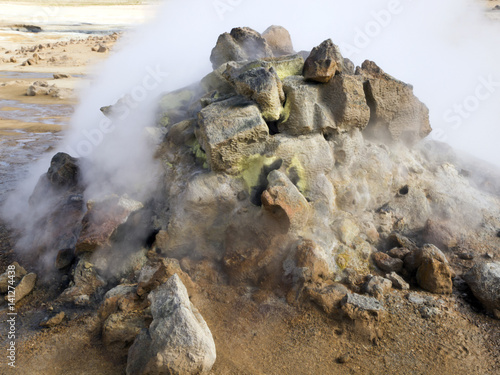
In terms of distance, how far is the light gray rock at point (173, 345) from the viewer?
2196mm

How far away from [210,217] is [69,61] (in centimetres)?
1581

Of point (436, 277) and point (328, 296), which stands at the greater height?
point (436, 277)

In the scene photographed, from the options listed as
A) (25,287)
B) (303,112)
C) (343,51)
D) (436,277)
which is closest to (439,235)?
(436,277)

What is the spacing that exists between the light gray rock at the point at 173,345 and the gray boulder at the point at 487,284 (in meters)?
1.91

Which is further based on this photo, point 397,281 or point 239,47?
point 239,47

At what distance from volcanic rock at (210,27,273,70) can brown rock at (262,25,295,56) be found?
0.52 meters

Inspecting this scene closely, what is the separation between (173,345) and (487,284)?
7.12 ft

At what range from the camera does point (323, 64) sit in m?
3.47

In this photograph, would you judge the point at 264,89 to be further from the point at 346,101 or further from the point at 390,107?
the point at 390,107

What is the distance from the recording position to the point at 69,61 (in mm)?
16406

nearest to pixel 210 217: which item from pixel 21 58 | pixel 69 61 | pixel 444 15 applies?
pixel 444 15

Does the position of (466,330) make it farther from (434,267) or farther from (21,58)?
(21,58)

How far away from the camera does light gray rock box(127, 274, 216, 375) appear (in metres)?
2.20

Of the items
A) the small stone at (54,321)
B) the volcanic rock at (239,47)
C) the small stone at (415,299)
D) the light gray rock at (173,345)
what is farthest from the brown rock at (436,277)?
the volcanic rock at (239,47)
